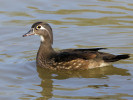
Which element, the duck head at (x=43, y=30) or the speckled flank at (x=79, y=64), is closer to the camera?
the speckled flank at (x=79, y=64)

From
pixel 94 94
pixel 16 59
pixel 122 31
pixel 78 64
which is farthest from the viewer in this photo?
pixel 122 31

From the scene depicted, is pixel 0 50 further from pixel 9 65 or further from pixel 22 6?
pixel 22 6

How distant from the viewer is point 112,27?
15.6 metres

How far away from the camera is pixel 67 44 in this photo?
14258 millimetres

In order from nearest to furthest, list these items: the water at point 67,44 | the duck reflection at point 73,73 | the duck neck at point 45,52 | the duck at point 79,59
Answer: the water at point 67,44, the duck reflection at point 73,73, the duck at point 79,59, the duck neck at point 45,52

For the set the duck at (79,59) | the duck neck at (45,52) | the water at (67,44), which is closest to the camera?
the water at (67,44)

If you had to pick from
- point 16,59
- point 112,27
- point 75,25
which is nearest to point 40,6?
point 75,25

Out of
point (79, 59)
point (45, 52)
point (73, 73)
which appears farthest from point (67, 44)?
point (73, 73)

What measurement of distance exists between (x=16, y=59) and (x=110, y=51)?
3.07 metres

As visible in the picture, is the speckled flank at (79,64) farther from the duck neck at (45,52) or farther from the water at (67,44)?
the duck neck at (45,52)

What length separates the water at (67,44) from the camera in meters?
10.6

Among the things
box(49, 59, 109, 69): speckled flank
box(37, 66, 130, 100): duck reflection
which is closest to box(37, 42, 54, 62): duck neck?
box(37, 66, 130, 100): duck reflection

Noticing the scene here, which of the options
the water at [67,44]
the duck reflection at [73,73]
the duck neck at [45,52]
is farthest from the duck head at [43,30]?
the duck reflection at [73,73]

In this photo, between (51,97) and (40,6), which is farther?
(40,6)
